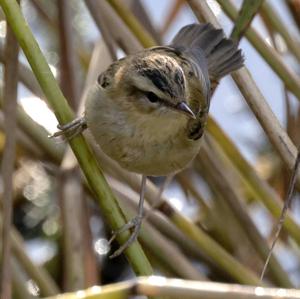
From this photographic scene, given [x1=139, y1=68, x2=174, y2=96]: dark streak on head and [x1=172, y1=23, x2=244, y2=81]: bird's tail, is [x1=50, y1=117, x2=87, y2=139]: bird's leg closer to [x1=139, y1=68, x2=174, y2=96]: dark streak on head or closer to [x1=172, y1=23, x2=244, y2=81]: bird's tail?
[x1=139, y1=68, x2=174, y2=96]: dark streak on head

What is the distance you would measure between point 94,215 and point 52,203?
0.22 m

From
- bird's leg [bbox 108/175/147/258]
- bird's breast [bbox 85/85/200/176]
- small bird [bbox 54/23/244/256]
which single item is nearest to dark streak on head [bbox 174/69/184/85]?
small bird [bbox 54/23/244/256]

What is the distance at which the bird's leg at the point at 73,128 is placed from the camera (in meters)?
1.96

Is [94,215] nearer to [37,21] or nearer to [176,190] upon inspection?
[176,190]

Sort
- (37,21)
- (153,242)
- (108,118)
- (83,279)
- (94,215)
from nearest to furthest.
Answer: (108,118) → (83,279) → (153,242) → (94,215) → (37,21)

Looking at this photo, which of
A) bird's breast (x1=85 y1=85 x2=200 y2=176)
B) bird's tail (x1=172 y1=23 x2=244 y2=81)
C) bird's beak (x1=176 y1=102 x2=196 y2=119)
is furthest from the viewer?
bird's tail (x1=172 y1=23 x2=244 y2=81)

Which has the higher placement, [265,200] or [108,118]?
[108,118]

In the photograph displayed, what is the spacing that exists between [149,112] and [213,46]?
1.84 ft

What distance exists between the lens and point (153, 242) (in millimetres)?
2670

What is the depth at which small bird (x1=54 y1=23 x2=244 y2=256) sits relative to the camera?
211 cm

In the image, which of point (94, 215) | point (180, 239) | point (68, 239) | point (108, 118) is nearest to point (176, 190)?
point (94, 215)

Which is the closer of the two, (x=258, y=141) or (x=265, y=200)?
(x=265, y=200)

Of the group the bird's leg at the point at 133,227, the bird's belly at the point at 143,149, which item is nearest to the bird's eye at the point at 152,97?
the bird's belly at the point at 143,149

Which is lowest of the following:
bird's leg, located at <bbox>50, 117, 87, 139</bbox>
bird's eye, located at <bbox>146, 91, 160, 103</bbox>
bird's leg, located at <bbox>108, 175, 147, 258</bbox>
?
bird's leg, located at <bbox>108, 175, 147, 258</bbox>
